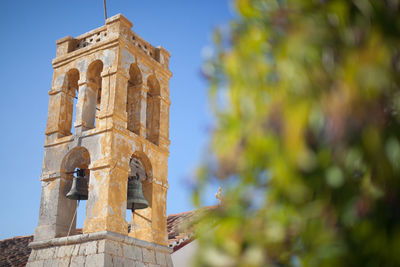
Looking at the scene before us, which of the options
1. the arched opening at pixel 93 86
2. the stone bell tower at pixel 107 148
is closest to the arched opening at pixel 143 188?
the stone bell tower at pixel 107 148

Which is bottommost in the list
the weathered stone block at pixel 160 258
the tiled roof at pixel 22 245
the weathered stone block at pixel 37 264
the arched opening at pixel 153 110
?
the weathered stone block at pixel 37 264

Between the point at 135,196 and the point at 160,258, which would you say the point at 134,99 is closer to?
the point at 135,196

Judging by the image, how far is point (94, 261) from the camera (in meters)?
4.78

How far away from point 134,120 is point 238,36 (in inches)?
205

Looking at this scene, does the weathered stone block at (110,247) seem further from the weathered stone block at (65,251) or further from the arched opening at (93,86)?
the arched opening at (93,86)

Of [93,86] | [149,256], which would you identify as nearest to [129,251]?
[149,256]

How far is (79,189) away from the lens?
5.50 meters

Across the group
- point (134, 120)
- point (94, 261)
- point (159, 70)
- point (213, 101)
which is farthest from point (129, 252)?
point (213, 101)

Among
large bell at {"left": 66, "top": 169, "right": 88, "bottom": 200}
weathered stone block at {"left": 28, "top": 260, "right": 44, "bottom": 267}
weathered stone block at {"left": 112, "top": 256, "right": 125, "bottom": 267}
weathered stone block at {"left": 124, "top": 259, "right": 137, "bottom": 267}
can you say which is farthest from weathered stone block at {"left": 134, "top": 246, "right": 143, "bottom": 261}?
weathered stone block at {"left": 28, "top": 260, "right": 44, "bottom": 267}

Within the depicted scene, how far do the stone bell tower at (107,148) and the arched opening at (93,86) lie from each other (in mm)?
14

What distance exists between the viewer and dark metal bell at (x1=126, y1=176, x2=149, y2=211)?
5605 mm

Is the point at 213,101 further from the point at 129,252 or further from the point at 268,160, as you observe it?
the point at 129,252

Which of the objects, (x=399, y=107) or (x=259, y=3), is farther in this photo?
(x=259, y=3)

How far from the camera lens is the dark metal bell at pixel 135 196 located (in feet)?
18.4
